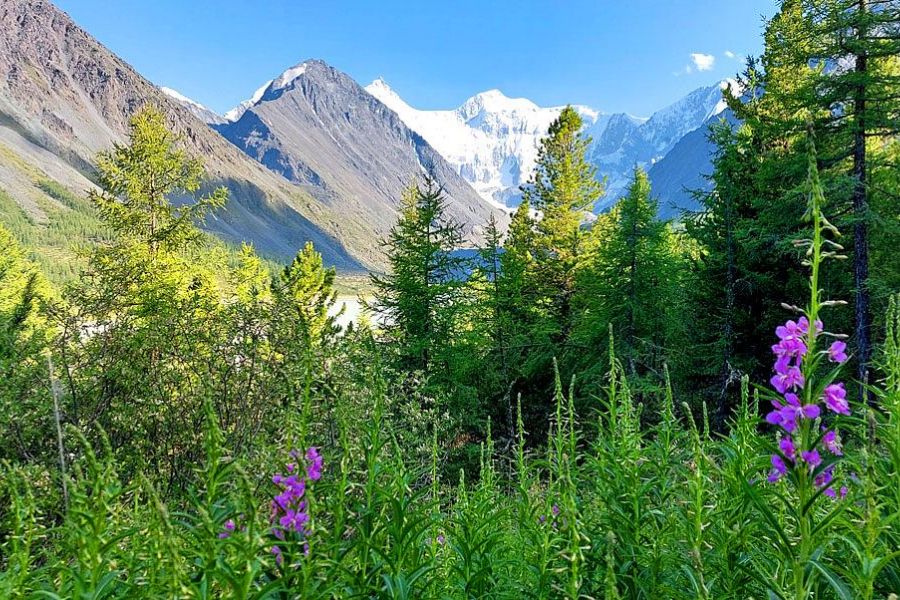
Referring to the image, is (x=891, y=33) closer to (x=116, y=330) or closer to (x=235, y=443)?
(x=235, y=443)

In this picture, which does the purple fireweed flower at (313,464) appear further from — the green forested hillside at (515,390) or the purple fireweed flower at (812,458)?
the purple fireweed flower at (812,458)

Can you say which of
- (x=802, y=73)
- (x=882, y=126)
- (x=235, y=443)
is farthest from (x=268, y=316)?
(x=802, y=73)

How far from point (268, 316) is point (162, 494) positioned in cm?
297

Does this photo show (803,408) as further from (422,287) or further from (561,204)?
(561,204)

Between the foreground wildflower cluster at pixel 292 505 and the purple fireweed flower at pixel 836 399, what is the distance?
1.98 metres

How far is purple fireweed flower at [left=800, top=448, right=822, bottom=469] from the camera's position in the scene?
165 cm

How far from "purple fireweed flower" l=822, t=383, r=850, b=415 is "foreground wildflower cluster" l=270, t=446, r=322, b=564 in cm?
198

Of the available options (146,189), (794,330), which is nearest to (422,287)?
(146,189)

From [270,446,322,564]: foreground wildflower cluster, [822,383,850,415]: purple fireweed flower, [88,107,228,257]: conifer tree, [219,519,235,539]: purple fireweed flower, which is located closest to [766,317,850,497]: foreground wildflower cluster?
[822,383,850,415]: purple fireweed flower

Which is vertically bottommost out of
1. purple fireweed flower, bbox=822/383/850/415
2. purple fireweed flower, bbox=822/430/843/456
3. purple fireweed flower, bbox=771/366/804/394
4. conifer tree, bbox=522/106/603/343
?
purple fireweed flower, bbox=822/430/843/456

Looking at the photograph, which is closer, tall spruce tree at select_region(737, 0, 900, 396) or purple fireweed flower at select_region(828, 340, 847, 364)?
purple fireweed flower at select_region(828, 340, 847, 364)

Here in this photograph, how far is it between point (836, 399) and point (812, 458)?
0.77 ft

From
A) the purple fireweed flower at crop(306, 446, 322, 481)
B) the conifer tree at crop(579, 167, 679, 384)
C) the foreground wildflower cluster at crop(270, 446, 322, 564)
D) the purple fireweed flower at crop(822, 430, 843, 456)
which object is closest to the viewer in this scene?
the purple fireweed flower at crop(822, 430, 843, 456)

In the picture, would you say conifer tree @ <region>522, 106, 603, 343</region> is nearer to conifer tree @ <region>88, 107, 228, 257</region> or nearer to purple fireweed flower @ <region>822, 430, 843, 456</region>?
conifer tree @ <region>88, 107, 228, 257</region>
